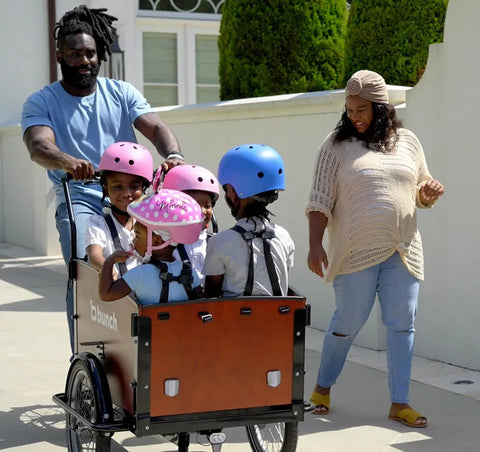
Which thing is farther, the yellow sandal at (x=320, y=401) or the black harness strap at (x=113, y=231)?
the yellow sandal at (x=320, y=401)

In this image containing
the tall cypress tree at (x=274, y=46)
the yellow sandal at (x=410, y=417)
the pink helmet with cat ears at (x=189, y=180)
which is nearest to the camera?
the pink helmet with cat ears at (x=189, y=180)

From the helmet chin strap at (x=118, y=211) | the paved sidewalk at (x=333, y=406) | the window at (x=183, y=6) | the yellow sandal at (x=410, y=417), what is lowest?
the paved sidewalk at (x=333, y=406)

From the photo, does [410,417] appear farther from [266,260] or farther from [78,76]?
[78,76]

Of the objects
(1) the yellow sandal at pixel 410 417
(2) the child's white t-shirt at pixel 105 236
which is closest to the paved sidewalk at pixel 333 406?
(1) the yellow sandal at pixel 410 417

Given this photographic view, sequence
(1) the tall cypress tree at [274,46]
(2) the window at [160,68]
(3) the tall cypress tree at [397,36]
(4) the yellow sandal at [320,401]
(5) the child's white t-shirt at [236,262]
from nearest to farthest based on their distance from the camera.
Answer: (5) the child's white t-shirt at [236,262] < (4) the yellow sandal at [320,401] < (3) the tall cypress tree at [397,36] < (1) the tall cypress tree at [274,46] < (2) the window at [160,68]

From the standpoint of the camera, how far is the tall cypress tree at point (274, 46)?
31.6 feet

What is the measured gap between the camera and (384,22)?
27.8 feet

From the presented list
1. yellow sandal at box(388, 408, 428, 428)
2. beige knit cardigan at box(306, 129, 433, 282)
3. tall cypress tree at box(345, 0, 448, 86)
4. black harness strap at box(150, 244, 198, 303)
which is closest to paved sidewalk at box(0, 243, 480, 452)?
yellow sandal at box(388, 408, 428, 428)

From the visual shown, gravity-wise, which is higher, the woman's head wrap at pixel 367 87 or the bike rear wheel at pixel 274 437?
the woman's head wrap at pixel 367 87

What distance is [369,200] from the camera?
4828 mm

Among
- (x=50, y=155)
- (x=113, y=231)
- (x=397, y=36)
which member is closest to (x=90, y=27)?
(x=50, y=155)

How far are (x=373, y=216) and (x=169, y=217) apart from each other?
1.43 meters

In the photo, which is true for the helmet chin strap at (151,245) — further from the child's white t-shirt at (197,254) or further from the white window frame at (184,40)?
the white window frame at (184,40)

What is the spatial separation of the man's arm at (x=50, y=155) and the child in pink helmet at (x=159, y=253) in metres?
0.63
